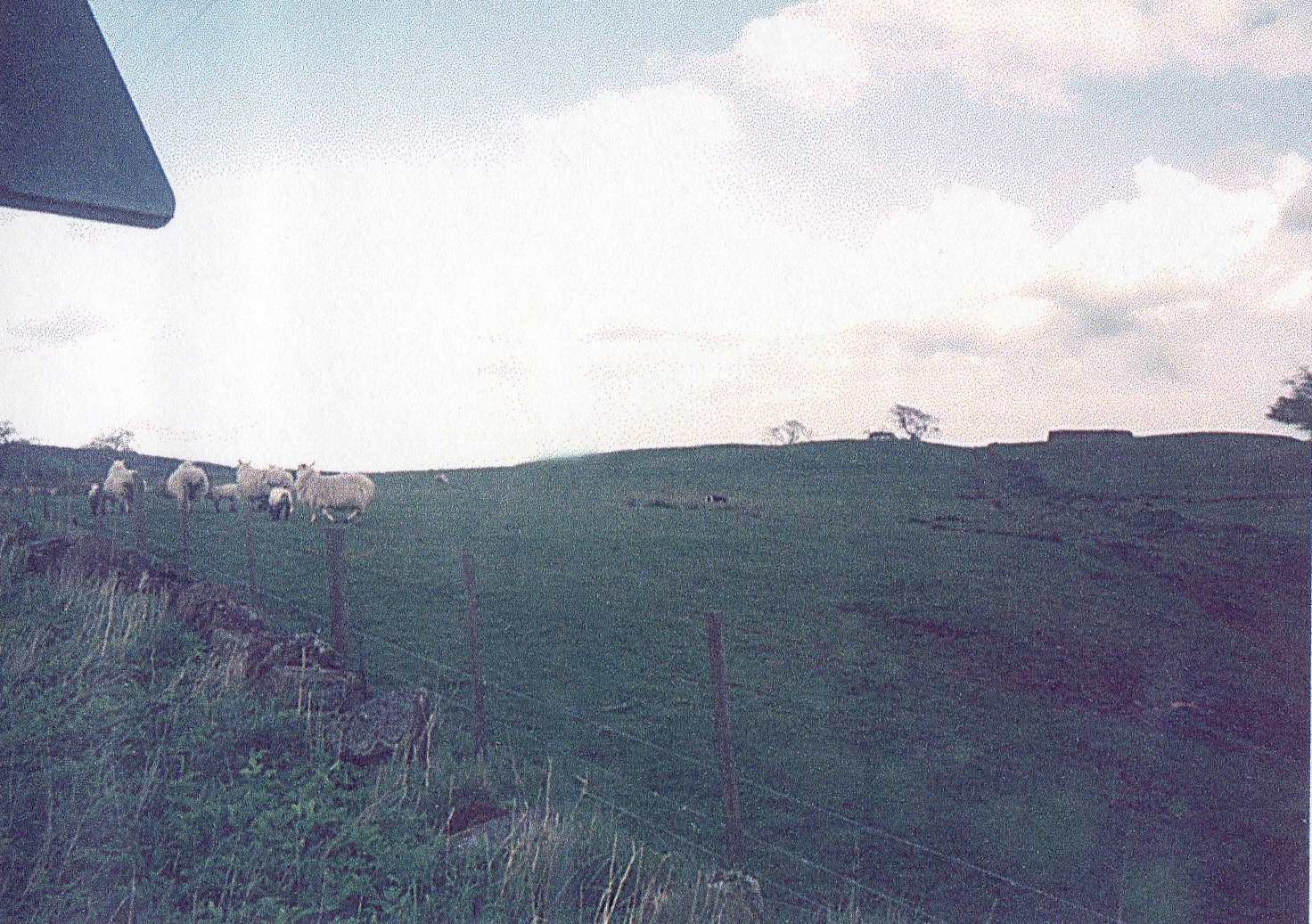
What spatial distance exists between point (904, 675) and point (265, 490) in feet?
76.4

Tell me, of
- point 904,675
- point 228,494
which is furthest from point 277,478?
point 904,675

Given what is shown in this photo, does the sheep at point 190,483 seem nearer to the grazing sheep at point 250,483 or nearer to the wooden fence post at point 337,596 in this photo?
the grazing sheep at point 250,483

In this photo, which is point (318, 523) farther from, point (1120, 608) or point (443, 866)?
point (443, 866)

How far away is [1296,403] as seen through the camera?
177 feet

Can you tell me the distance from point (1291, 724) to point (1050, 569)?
38.5 feet

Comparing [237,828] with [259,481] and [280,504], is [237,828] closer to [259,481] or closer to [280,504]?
[280,504]

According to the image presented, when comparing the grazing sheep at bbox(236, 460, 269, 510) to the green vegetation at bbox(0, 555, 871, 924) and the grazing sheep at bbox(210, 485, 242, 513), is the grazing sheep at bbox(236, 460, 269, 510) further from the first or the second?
the green vegetation at bbox(0, 555, 871, 924)

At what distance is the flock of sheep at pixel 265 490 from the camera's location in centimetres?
2766

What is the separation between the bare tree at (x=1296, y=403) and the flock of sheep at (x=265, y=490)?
49.6 metres

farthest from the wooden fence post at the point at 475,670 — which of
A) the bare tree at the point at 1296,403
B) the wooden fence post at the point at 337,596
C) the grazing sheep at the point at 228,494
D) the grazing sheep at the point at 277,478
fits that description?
the bare tree at the point at 1296,403

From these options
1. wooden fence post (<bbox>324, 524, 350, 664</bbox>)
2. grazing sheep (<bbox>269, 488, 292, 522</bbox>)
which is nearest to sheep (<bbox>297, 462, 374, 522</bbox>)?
grazing sheep (<bbox>269, 488, 292, 522</bbox>)

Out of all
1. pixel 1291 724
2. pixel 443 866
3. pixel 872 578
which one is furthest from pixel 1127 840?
→ pixel 872 578

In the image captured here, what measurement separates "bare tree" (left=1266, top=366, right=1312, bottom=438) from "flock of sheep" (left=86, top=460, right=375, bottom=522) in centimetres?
4956

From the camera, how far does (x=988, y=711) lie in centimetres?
1498
